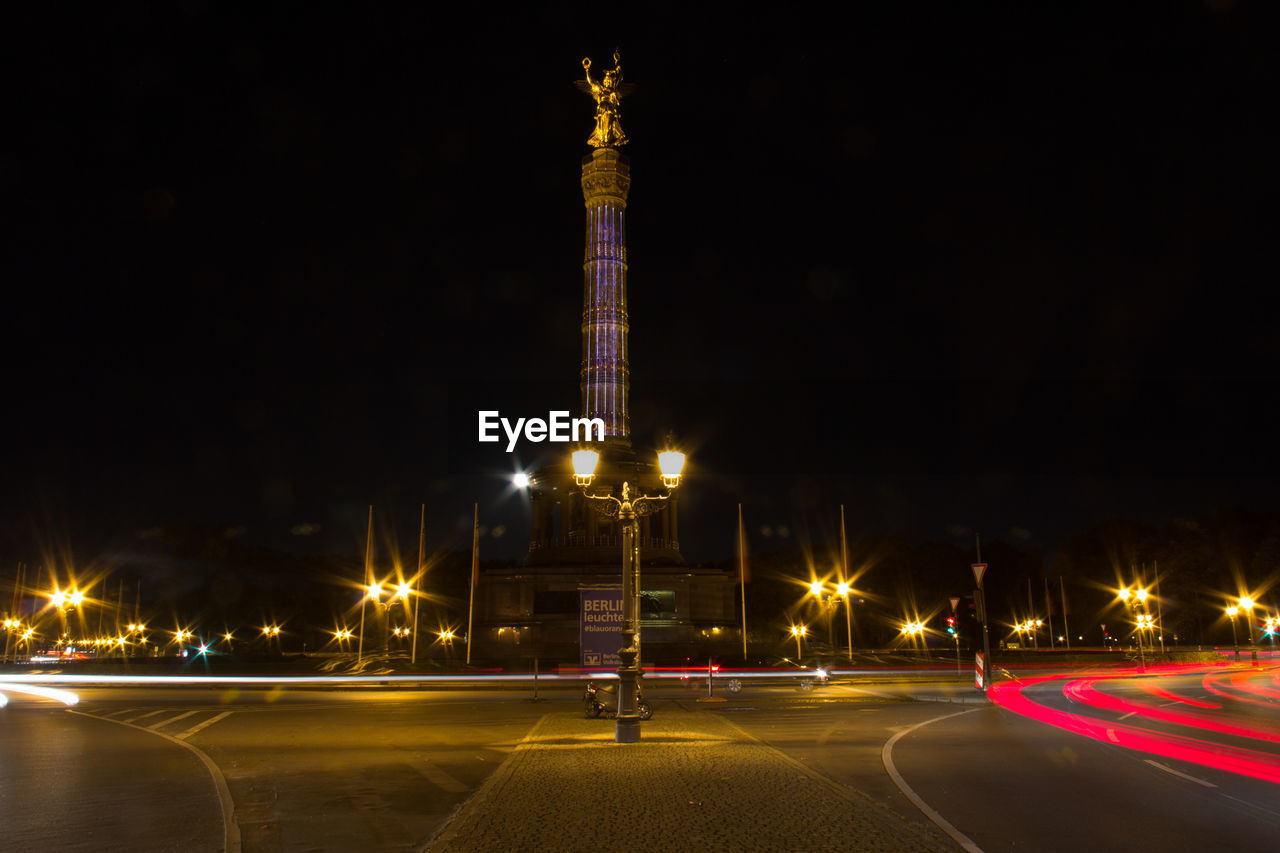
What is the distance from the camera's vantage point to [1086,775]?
13250 millimetres

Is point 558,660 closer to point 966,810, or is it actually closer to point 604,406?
point 604,406

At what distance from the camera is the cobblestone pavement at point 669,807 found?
28.6 ft

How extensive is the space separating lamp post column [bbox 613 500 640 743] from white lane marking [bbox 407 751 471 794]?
3.22 m

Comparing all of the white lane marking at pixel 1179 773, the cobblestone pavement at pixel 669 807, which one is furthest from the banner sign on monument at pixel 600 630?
the white lane marking at pixel 1179 773

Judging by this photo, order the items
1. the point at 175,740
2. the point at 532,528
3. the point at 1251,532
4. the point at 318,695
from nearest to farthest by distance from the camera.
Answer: the point at 175,740 < the point at 318,695 < the point at 532,528 < the point at 1251,532

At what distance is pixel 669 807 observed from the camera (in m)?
10.4

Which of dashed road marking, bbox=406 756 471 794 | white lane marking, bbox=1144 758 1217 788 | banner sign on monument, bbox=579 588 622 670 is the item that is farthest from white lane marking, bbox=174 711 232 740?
white lane marking, bbox=1144 758 1217 788

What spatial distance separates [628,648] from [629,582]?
1.32m

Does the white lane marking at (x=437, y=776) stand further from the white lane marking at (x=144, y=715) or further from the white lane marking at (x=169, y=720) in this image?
the white lane marking at (x=144, y=715)

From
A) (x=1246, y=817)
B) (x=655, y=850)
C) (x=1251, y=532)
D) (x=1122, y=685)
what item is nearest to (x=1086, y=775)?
(x=1246, y=817)

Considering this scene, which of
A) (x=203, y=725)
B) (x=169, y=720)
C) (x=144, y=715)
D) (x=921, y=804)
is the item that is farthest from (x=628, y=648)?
(x=144, y=715)

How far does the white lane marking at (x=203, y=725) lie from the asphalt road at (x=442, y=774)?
0.58 feet

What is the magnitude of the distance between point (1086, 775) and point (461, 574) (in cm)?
10120

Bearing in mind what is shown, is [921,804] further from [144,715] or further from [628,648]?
[144,715]
